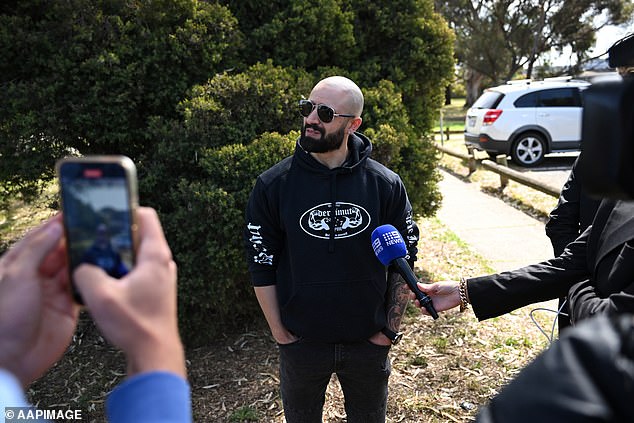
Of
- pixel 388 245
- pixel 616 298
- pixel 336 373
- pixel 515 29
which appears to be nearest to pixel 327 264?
pixel 388 245

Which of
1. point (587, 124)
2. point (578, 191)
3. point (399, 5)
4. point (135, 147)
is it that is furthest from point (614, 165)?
point (399, 5)

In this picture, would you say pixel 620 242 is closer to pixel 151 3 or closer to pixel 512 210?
pixel 151 3

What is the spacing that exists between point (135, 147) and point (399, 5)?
3.03 m

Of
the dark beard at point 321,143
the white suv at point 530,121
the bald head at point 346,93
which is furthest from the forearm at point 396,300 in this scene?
the white suv at point 530,121

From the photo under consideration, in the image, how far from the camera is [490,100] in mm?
14297

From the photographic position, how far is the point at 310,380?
308 centimetres

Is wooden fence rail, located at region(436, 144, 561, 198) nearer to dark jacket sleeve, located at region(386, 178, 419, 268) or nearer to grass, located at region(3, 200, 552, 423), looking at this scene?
grass, located at region(3, 200, 552, 423)

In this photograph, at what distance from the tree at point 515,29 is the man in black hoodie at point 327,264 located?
33.7m

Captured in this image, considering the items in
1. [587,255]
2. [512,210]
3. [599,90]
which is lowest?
[512,210]

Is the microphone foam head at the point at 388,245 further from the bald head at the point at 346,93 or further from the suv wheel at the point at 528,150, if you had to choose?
the suv wheel at the point at 528,150

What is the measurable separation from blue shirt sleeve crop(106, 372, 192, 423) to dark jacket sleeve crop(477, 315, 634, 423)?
60 centimetres

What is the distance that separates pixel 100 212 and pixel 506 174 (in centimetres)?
1022

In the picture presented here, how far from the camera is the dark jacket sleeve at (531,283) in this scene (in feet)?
8.63

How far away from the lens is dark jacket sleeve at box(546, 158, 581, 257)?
11.6 feet
